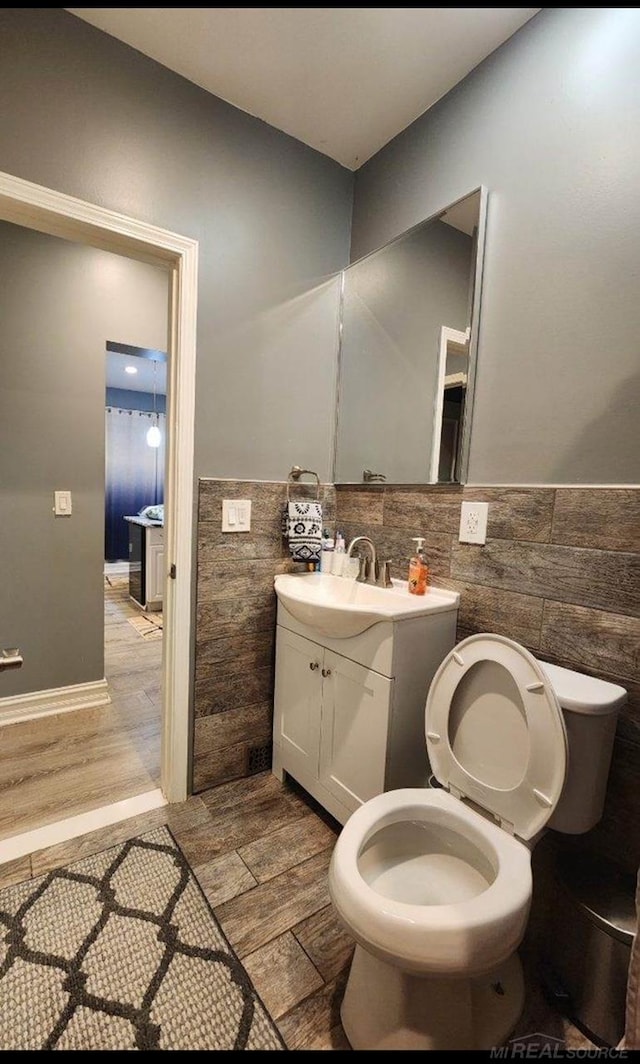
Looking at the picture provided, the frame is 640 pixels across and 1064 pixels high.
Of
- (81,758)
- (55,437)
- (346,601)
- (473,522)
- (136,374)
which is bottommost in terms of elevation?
(81,758)

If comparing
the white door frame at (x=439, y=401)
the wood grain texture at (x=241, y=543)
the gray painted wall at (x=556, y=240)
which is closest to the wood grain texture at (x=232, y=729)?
the wood grain texture at (x=241, y=543)

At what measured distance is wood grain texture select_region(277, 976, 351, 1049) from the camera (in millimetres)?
962

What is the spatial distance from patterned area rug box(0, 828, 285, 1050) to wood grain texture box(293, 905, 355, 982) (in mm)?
174

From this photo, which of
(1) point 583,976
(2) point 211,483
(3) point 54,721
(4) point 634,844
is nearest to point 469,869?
(1) point 583,976

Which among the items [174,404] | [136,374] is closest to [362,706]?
[174,404]

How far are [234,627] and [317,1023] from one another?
1.14m

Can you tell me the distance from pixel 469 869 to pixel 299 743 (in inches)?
30.4

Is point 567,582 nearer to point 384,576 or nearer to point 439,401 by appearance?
point 384,576

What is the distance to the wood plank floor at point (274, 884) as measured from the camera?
1.02m

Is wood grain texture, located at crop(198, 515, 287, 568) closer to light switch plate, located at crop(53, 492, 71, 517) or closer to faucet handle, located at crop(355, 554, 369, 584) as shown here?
faucet handle, located at crop(355, 554, 369, 584)

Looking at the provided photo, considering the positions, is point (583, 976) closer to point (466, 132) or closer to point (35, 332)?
point (466, 132)

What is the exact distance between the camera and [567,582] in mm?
1206

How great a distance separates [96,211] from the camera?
4.53ft

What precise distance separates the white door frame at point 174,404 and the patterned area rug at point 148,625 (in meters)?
1.86
